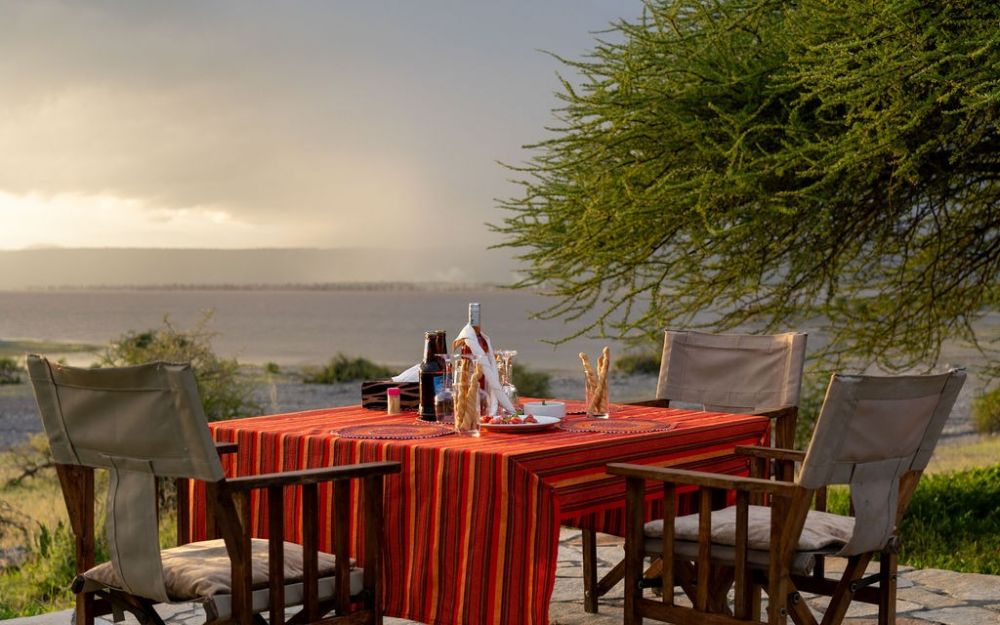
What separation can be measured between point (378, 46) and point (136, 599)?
81.8 ft

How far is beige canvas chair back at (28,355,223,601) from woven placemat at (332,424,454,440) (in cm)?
67

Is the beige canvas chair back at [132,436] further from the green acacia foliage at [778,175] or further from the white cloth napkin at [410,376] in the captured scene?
the green acacia foliage at [778,175]

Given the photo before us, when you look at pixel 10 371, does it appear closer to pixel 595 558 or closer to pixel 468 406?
pixel 595 558

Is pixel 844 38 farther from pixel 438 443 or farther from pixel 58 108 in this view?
pixel 58 108

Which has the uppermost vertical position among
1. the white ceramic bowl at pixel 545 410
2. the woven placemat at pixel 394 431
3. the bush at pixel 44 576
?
the white ceramic bowl at pixel 545 410

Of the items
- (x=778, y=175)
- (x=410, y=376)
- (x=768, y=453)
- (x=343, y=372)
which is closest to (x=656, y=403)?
(x=768, y=453)

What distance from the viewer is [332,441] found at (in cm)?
354

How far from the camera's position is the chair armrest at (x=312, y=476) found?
2.98m

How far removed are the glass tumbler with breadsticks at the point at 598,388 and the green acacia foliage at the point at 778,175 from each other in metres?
1.90

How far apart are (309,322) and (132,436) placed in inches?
2373

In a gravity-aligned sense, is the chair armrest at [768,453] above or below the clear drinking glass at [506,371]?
below

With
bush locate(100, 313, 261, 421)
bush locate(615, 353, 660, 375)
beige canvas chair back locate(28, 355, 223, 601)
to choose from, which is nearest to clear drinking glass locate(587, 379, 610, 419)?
beige canvas chair back locate(28, 355, 223, 601)

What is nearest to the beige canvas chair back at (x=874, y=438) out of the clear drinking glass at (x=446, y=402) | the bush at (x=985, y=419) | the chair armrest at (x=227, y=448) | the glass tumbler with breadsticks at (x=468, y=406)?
the glass tumbler with breadsticks at (x=468, y=406)

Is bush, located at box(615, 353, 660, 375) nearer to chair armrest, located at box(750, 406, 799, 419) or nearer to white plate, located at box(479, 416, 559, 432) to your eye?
chair armrest, located at box(750, 406, 799, 419)
